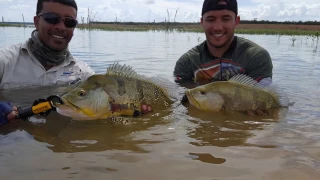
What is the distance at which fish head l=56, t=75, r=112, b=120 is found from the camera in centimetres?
339

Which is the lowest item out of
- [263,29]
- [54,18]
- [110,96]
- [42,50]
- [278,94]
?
[278,94]

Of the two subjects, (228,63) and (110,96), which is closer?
(110,96)

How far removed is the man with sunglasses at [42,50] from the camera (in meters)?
5.04

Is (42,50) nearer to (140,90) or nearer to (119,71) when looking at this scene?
(119,71)

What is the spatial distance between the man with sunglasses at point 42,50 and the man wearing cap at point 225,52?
2.49 meters

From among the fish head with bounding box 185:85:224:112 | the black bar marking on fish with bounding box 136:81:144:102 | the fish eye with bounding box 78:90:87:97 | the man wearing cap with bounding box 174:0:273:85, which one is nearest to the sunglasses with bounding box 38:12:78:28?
the black bar marking on fish with bounding box 136:81:144:102

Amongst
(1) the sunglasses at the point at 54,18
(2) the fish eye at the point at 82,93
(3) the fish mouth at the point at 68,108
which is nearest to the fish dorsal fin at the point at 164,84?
(2) the fish eye at the point at 82,93

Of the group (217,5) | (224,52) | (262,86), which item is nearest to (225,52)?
(224,52)

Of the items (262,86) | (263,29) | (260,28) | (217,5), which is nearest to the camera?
(262,86)

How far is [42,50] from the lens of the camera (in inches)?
202

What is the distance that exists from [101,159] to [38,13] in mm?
3416

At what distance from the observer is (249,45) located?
19.8 ft

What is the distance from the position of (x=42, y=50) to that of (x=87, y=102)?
2.16 m

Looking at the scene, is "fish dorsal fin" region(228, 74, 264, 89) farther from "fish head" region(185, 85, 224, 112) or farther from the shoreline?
the shoreline
